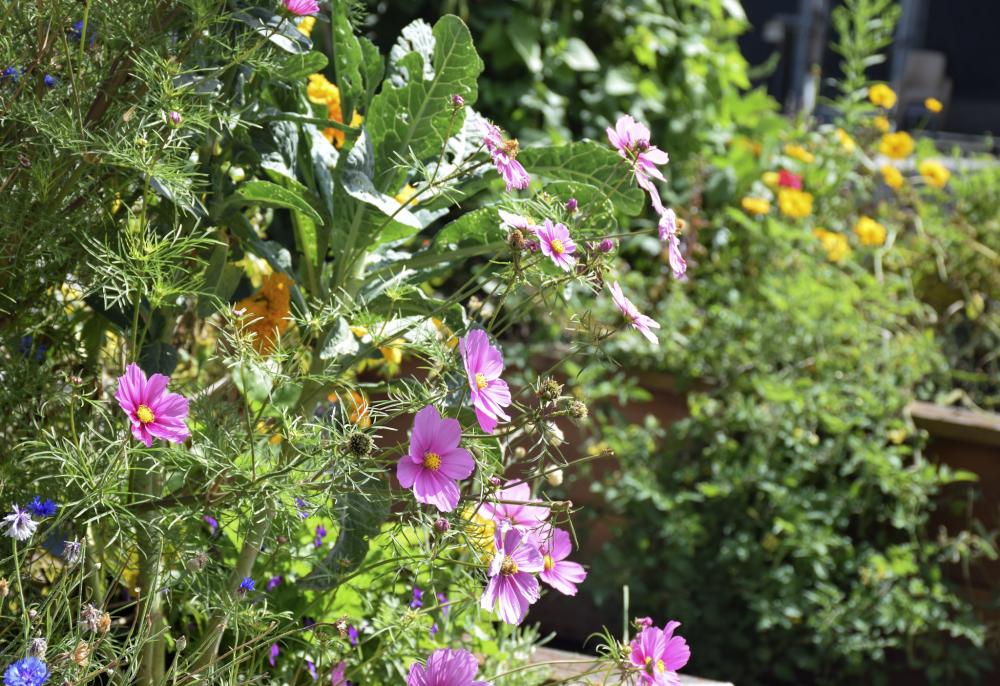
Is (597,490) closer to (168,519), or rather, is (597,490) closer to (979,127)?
(168,519)

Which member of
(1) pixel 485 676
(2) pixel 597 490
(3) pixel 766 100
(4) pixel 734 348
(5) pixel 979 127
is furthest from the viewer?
(5) pixel 979 127

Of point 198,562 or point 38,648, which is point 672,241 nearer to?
point 198,562

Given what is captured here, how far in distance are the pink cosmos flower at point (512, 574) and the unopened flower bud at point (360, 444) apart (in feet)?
0.43

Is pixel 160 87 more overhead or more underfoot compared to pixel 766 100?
more overhead

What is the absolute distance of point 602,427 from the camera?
248 centimetres

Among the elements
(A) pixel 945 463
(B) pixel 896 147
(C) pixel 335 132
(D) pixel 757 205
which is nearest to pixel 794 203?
(D) pixel 757 205

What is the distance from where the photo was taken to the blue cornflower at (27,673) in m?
0.72

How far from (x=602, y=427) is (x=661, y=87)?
142cm

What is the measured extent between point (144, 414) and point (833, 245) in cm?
247

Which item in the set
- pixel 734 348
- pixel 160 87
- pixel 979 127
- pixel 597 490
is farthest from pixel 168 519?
pixel 979 127

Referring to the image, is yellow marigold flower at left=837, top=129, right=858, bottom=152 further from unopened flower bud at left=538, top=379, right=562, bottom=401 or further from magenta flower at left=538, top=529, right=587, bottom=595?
unopened flower bud at left=538, top=379, right=562, bottom=401

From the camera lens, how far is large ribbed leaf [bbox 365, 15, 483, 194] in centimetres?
111

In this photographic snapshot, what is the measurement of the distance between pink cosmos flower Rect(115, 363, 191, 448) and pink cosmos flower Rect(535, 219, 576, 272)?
313mm

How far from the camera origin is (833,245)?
2.97 m
